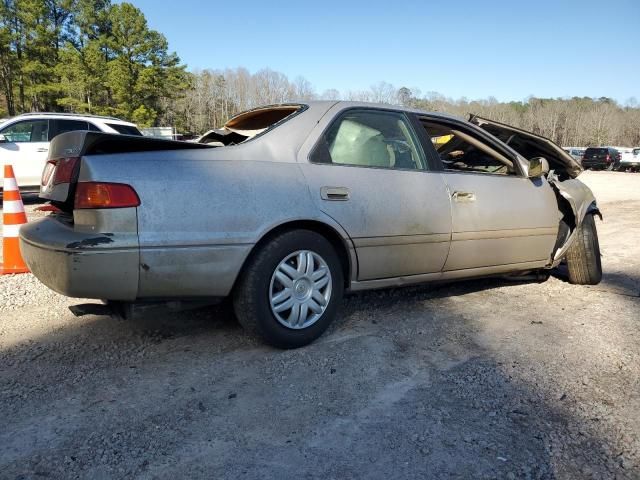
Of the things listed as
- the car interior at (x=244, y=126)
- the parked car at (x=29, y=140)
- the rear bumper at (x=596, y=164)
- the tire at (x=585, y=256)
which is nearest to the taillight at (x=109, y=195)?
the car interior at (x=244, y=126)

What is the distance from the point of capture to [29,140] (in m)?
9.62

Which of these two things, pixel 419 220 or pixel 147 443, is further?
pixel 419 220

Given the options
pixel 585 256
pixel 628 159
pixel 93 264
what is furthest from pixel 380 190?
pixel 628 159

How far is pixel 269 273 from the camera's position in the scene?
2842 mm

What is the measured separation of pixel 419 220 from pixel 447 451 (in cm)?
169

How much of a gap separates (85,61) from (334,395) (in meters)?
46.5

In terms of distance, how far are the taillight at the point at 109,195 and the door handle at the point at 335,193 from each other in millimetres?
1072

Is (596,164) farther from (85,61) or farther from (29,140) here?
(85,61)

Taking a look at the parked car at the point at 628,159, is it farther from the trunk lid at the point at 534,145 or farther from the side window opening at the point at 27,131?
the side window opening at the point at 27,131

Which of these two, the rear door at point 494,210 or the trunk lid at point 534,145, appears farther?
the trunk lid at point 534,145

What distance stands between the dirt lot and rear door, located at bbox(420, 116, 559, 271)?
47 cm

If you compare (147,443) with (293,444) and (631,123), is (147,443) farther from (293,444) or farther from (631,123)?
(631,123)

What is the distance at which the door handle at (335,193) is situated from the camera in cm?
302

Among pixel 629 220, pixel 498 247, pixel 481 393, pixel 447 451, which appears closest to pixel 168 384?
pixel 447 451
